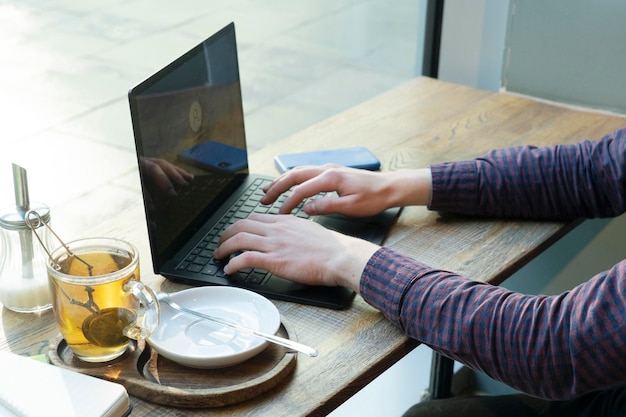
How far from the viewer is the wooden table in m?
0.83

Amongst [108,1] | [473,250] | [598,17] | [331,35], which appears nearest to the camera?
[473,250]

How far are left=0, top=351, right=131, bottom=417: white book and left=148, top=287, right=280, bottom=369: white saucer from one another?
0.32 ft

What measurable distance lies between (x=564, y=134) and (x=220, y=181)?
2.21 ft

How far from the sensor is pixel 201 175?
43.0 inches

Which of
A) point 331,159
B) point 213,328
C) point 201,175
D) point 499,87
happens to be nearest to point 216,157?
point 201,175

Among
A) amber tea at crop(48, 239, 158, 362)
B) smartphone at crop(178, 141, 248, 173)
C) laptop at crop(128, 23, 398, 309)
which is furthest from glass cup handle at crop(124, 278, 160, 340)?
smartphone at crop(178, 141, 248, 173)

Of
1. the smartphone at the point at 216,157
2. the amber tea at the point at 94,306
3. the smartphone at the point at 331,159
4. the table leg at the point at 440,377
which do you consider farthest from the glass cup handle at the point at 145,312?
the table leg at the point at 440,377

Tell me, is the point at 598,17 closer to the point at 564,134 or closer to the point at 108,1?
the point at 564,134

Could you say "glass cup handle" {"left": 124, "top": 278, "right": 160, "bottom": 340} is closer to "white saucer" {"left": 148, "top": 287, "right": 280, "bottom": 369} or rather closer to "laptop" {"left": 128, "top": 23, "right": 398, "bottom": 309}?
"white saucer" {"left": 148, "top": 287, "right": 280, "bottom": 369}

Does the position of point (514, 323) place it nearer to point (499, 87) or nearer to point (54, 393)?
point (54, 393)

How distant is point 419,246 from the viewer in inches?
42.8

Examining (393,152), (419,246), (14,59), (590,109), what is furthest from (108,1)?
(590,109)

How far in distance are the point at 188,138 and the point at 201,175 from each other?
7cm

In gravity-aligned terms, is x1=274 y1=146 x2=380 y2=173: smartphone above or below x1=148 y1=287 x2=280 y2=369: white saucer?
above
